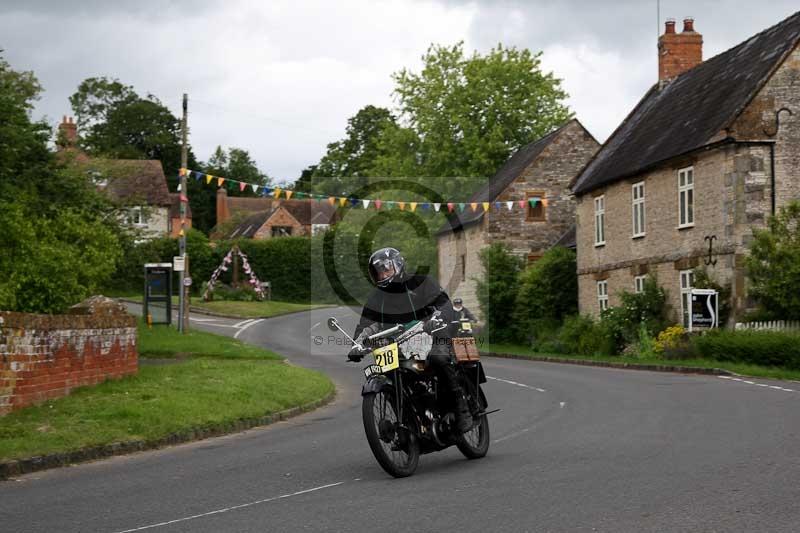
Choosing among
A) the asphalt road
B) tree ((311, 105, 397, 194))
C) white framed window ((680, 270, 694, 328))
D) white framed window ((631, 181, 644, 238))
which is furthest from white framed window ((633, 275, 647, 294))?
tree ((311, 105, 397, 194))

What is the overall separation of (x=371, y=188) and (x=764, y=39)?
40.3 metres

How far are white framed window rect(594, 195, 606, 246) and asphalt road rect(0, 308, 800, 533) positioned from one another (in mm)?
23212

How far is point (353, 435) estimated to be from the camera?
13531 millimetres

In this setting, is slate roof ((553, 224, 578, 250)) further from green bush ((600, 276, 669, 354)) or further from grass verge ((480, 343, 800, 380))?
green bush ((600, 276, 669, 354))

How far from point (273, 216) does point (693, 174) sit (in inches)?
2768

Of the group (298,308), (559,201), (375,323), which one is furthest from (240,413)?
(298,308)

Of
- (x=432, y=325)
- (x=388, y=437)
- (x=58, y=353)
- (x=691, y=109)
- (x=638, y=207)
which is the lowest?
(x=388, y=437)

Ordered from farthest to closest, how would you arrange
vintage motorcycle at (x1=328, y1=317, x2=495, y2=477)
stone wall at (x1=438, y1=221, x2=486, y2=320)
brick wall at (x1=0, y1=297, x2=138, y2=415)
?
1. stone wall at (x1=438, y1=221, x2=486, y2=320)
2. brick wall at (x1=0, y1=297, x2=138, y2=415)
3. vintage motorcycle at (x1=328, y1=317, x2=495, y2=477)

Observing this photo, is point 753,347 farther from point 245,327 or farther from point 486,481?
point 245,327

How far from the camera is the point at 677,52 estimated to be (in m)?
41.1

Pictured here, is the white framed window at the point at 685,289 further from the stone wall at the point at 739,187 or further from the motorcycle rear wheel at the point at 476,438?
the motorcycle rear wheel at the point at 476,438

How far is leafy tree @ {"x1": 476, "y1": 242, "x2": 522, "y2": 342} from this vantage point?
4566cm

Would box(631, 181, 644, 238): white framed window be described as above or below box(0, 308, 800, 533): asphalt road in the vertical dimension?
above

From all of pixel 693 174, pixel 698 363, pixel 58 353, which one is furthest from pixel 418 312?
pixel 693 174
